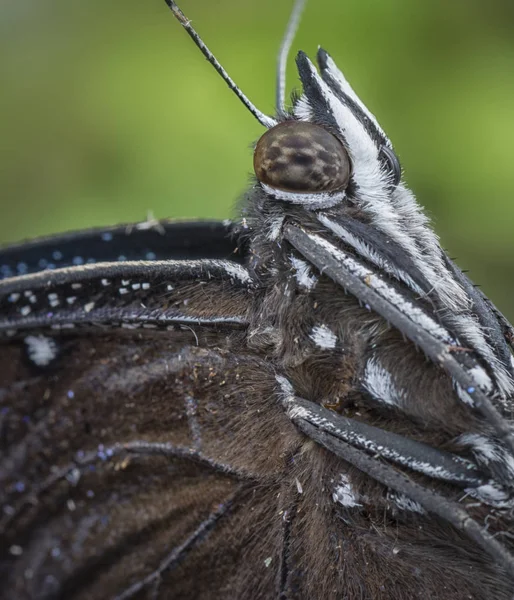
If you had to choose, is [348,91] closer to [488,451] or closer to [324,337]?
[324,337]

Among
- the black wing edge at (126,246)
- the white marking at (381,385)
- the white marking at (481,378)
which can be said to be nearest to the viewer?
the white marking at (481,378)

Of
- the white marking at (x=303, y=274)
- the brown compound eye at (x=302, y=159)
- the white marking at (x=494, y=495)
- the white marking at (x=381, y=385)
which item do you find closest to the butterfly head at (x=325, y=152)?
the brown compound eye at (x=302, y=159)

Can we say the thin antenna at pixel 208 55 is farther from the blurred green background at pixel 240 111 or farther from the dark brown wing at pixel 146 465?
the blurred green background at pixel 240 111

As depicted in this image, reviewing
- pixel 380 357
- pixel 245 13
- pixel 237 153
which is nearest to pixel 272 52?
pixel 245 13

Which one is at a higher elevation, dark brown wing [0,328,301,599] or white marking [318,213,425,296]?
white marking [318,213,425,296]

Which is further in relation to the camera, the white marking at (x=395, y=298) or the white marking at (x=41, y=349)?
the white marking at (x=41, y=349)

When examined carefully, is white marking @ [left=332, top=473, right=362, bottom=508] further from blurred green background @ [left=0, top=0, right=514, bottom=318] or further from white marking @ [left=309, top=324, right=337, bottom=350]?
blurred green background @ [left=0, top=0, right=514, bottom=318]

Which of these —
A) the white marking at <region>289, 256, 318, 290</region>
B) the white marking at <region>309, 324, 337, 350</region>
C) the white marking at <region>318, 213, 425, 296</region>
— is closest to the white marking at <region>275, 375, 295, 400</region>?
the white marking at <region>309, 324, 337, 350</region>

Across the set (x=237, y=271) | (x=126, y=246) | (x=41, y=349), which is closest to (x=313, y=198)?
(x=237, y=271)
